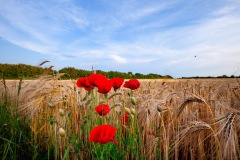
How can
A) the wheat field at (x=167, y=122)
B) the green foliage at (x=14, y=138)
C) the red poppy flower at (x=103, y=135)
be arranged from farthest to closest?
the green foliage at (x=14, y=138) → the wheat field at (x=167, y=122) → the red poppy flower at (x=103, y=135)

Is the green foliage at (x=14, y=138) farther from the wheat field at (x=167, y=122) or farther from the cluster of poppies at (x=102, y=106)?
the cluster of poppies at (x=102, y=106)

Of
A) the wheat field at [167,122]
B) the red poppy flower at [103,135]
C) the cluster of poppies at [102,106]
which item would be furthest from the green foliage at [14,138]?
the red poppy flower at [103,135]

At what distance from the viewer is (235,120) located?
150cm

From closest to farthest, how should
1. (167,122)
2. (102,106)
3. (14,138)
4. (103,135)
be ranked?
(103,135)
(102,106)
(167,122)
(14,138)

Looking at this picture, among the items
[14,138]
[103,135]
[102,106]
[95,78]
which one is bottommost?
[14,138]

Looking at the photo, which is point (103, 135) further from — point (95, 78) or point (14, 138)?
point (14, 138)

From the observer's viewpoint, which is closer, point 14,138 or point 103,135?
point 103,135

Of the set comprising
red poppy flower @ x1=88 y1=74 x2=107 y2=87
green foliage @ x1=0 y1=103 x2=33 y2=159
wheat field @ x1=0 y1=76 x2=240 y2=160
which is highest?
red poppy flower @ x1=88 y1=74 x2=107 y2=87

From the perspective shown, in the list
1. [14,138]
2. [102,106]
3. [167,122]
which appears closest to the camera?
[102,106]

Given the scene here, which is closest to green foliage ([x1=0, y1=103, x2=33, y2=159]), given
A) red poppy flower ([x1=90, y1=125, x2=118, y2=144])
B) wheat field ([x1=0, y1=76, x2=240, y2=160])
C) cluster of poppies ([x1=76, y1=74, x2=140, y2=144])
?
wheat field ([x1=0, y1=76, x2=240, y2=160])

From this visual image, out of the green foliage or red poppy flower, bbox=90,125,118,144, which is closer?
red poppy flower, bbox=90,125,118,144

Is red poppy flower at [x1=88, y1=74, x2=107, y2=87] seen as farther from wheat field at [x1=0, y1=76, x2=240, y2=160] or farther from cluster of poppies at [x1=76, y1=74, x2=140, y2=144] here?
wheat field at [x1=0, y1=76, x2=240, y2=160]

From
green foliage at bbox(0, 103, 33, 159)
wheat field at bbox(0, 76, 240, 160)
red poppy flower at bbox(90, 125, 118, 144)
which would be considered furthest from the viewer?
green foliage at bbox(0, 103, 33, 159)

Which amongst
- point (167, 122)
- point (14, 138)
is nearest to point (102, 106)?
point (167, 122)
